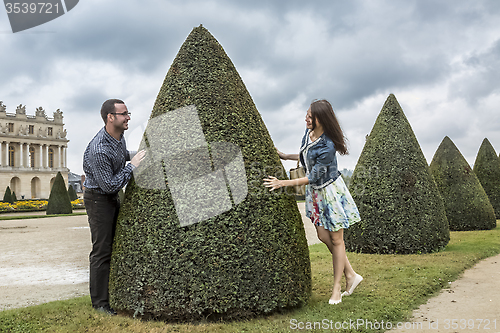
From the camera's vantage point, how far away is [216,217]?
372 centimetres

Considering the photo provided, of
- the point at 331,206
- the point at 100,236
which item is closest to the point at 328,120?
the point at 331,206

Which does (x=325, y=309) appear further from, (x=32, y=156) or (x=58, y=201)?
(x=32, y=156)

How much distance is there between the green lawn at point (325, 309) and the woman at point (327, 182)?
0.46 metres

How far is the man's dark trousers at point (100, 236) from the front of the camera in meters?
4.15

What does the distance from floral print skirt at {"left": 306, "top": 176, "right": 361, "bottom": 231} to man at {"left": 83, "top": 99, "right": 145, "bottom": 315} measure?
→ 2.06 metres

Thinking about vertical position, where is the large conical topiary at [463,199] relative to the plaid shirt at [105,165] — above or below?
below

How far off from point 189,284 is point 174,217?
68 centimetres

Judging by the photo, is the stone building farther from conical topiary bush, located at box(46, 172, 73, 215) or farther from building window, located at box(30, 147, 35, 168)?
conical topiary bush, located at box(46, 172, 73, 215)

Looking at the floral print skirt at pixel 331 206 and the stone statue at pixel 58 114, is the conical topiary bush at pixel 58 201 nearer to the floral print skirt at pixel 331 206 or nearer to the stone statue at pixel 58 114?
the floral print skirt at pixel 331 206

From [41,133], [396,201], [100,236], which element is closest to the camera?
[100,236]

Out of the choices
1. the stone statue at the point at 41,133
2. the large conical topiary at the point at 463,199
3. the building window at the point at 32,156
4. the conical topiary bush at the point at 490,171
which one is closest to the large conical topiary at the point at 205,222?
the large conical topiary at the point at 463,199

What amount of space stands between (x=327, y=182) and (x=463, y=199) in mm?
10441

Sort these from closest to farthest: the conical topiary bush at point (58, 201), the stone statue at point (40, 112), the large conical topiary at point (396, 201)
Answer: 1. the large conical topiary at point (396, 201)
2. the conical topiary bush at point (58, 201)
3. the stone statue at point (40, 112)

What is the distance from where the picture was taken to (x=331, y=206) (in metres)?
4.32
